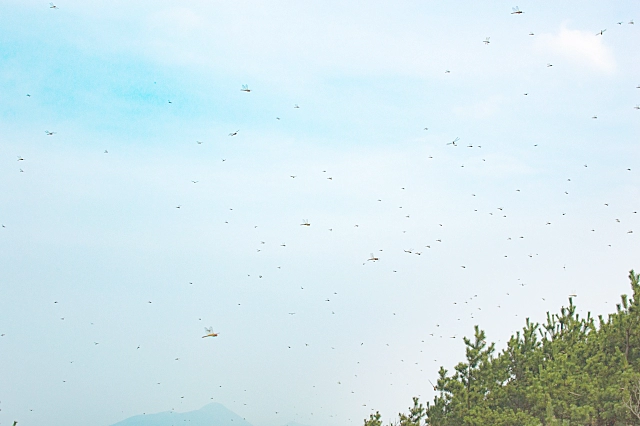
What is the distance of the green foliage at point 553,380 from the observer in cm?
2928

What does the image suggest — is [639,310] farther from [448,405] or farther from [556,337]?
[448,405]

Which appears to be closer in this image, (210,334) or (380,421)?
(210,334)

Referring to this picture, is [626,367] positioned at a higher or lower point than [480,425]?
higher

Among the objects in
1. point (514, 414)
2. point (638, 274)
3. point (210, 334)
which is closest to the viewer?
point (210, 334)

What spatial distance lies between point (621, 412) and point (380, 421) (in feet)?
41.4

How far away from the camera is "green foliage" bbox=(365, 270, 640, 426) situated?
29281 millimetres

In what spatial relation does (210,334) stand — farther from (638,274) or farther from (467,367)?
(638,274)

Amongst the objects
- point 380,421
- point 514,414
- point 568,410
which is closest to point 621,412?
point 568,410

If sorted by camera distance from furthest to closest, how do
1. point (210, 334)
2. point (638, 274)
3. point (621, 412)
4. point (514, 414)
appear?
point (638, 274) → point (514, 414) → point (621, 412) → point (210, 334)

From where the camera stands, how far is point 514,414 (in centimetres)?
3178

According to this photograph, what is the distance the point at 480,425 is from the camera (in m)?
32.1

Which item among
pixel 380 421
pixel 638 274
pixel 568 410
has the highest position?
pixel 638 274

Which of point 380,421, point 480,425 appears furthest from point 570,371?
point 380,421

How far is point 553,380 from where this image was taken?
31.0m
